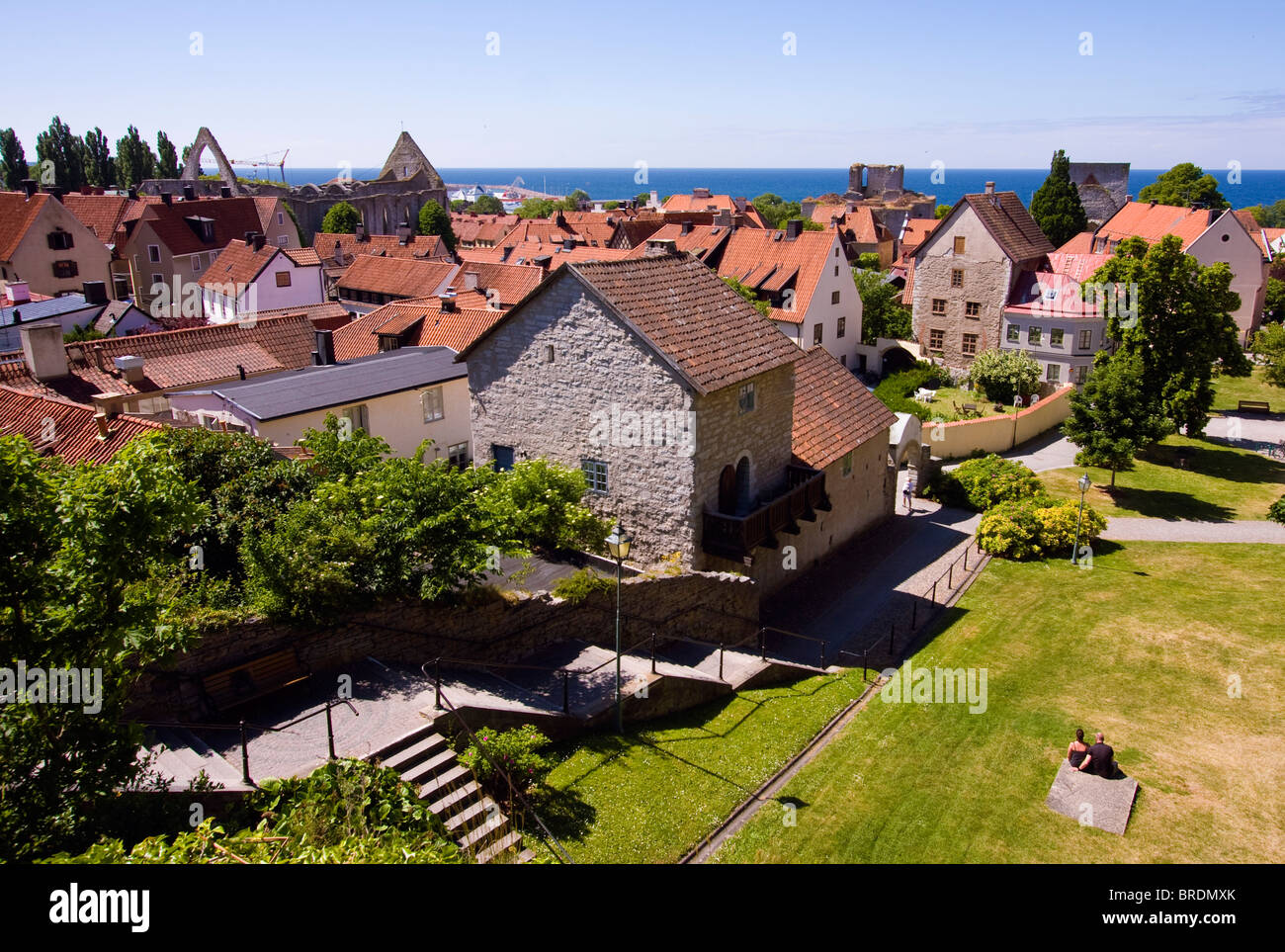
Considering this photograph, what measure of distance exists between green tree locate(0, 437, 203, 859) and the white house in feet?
136

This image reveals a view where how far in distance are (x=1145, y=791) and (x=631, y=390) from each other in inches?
507

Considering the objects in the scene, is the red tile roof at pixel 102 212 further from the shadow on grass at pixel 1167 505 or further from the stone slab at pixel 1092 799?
the stone slab at pixel 1092 799

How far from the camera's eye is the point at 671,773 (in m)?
15.0

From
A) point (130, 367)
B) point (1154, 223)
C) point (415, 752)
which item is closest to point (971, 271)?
point (1154, 223)

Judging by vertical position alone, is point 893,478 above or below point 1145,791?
above

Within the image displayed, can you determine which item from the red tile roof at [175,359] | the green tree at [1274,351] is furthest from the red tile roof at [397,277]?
the green tree at [1274,351]

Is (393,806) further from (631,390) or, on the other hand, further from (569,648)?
(631,390)

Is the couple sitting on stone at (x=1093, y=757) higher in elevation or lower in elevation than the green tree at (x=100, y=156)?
lower

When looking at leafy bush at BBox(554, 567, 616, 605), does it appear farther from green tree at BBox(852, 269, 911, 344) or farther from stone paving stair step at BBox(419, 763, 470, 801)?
green tree at BBox(852, 269, 911, 344)

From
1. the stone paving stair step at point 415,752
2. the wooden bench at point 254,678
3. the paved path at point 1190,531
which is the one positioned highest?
the wooden bench at point 254,678

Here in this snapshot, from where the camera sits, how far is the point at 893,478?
32.2 m

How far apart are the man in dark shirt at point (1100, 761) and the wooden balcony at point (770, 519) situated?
8.32 meters

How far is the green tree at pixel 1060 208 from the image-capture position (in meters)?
65.2
